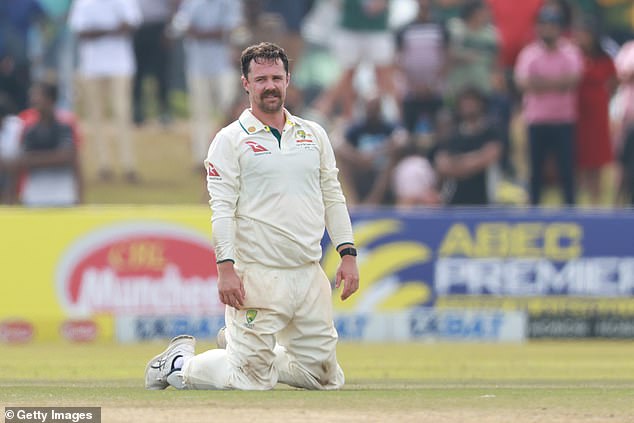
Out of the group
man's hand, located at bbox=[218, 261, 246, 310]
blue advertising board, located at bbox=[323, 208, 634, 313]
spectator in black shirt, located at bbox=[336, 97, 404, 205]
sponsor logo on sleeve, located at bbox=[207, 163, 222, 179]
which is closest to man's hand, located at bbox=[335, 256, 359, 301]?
man's hand, located at bbox=[218, 261, 246, 310]

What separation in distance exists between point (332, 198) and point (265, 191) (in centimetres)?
50

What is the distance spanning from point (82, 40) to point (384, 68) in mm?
3778

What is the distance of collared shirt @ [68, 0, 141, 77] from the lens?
1909 cm

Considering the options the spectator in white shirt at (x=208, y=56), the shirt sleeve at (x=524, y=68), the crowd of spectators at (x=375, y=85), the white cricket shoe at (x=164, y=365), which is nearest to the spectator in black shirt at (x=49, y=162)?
the crowd of spectators at (x=375, y=85)

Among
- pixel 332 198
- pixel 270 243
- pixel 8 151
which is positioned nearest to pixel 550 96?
pixel 8 151

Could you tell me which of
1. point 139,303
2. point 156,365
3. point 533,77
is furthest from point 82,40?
point 156,365

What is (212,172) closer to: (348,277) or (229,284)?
(229,284)

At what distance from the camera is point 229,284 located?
9234 millimetres

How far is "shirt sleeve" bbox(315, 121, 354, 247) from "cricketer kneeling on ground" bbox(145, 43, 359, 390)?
0.03 metres

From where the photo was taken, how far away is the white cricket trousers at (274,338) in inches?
372

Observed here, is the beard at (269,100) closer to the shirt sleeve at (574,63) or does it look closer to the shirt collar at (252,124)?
the shirt collar at (252,124)

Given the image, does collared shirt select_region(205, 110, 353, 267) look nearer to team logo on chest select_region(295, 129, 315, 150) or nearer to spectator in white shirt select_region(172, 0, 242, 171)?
team logo on chest select_region(295, 129, 315, 150)

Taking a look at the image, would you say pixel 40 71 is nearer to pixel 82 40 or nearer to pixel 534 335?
pixel 82 40

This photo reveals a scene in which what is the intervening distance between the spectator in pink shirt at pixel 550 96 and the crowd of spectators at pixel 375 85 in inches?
0.7
